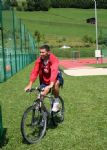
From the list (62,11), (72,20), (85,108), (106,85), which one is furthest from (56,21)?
(85,108)

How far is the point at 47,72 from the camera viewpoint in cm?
902

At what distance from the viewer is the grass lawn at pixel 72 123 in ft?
26.3

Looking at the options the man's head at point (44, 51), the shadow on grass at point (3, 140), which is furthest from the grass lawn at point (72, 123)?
the man's head at point (44, 51)

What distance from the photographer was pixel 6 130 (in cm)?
930

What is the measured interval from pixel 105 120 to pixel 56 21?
297ft

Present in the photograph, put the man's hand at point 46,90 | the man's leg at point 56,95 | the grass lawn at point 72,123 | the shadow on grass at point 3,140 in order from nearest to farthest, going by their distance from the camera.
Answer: the grass lawn at point 72,123, the shadow on grass at point 3,140, the man's hand at point 46,90, the man's leg at point 56,95

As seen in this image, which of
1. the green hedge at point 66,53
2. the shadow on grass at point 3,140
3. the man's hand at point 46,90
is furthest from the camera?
the green hedge at point 66,53

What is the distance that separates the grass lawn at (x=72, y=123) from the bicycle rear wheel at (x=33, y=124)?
12 cm

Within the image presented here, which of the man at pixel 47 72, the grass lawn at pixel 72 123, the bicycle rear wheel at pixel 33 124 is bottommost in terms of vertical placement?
the grass lawn at pixel 72 123

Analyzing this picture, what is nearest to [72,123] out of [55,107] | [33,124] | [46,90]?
[55,107]

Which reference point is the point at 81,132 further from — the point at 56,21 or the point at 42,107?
the point at 56,21

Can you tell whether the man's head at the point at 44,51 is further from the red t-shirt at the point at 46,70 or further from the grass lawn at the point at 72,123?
the grass lawn at the point at 72,123

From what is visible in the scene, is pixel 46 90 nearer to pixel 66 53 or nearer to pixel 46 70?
pixel 46 70

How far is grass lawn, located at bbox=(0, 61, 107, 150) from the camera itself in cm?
801
